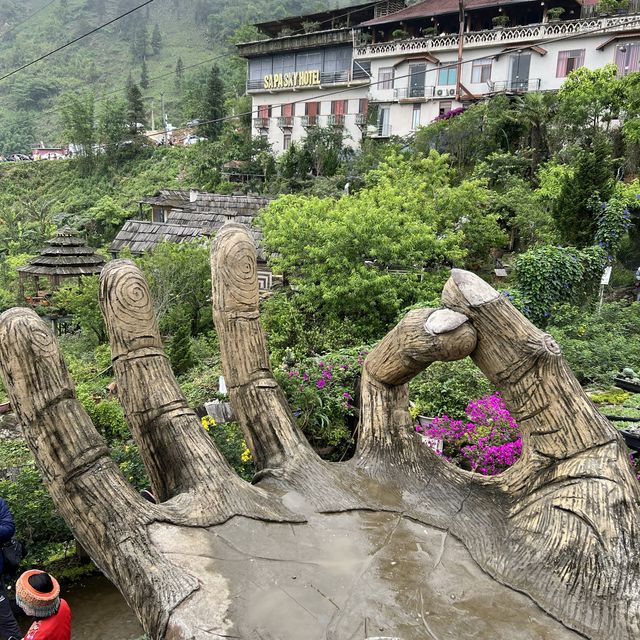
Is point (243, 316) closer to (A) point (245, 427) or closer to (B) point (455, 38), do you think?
(A) point (245, 427)

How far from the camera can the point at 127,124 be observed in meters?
40.2

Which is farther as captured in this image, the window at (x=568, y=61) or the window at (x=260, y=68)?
the window at (x=260, y=68)

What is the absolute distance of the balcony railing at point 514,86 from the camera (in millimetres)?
24797

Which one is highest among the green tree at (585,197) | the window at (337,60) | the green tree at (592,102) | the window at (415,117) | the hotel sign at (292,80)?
the window at (337,60)

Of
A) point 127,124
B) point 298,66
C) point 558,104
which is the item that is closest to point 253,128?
point 298,66

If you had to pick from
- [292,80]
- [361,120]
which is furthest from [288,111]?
[361,120]

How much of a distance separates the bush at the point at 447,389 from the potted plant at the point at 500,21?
23123 mm

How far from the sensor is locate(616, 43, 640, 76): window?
22.5 m

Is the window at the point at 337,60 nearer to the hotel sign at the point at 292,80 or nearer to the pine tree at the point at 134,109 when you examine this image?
the hotel sign at the point at 292,80

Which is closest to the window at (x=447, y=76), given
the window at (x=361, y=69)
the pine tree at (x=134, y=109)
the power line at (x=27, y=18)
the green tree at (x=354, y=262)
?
the window at (x=361, y=69)

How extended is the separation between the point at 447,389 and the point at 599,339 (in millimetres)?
3232

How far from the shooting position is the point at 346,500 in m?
3.35

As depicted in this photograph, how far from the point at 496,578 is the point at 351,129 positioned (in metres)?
31.2

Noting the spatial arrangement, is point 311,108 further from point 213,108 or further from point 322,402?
point 322,402
